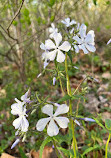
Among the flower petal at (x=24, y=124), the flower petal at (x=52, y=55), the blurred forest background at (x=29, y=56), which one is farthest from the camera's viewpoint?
the blurred forest background at (x=29, y=56)

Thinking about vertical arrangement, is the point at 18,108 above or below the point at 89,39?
below

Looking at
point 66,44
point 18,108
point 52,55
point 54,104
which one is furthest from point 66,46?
point 18,108

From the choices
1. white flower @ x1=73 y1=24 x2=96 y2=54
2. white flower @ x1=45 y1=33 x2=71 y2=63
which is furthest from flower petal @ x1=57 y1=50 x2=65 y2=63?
white flower @ x1=73 y1=24 x2=96 y2=54

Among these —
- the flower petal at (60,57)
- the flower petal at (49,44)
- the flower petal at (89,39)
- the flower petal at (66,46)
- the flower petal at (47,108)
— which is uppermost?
the flower petal at (89,39)

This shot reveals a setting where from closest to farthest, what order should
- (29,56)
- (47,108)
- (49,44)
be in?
(47,108) < (49,44) < (29,56)

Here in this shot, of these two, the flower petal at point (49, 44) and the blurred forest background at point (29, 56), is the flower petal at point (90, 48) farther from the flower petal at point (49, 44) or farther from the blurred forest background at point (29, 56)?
the blurred forest background at point (29, 56)

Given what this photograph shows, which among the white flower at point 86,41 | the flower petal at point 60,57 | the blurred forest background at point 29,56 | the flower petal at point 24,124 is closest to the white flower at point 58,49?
the flower petal at point 60,57

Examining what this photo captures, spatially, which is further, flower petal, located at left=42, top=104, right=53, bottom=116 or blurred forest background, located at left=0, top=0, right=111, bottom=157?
blurred forest background, located at left=0, top=0, right=111, bottom=157

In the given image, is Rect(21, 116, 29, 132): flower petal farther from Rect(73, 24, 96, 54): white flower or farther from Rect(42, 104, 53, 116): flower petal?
Rect(73, 24, 96, 54): white flower

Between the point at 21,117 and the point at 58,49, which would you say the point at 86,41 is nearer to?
the point at 58,49

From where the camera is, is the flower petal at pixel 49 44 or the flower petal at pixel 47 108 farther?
the flower petal at pixel 49 44

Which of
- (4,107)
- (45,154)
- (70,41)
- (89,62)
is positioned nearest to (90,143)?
(45,154)

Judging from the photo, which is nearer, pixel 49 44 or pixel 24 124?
pixel 24 124
